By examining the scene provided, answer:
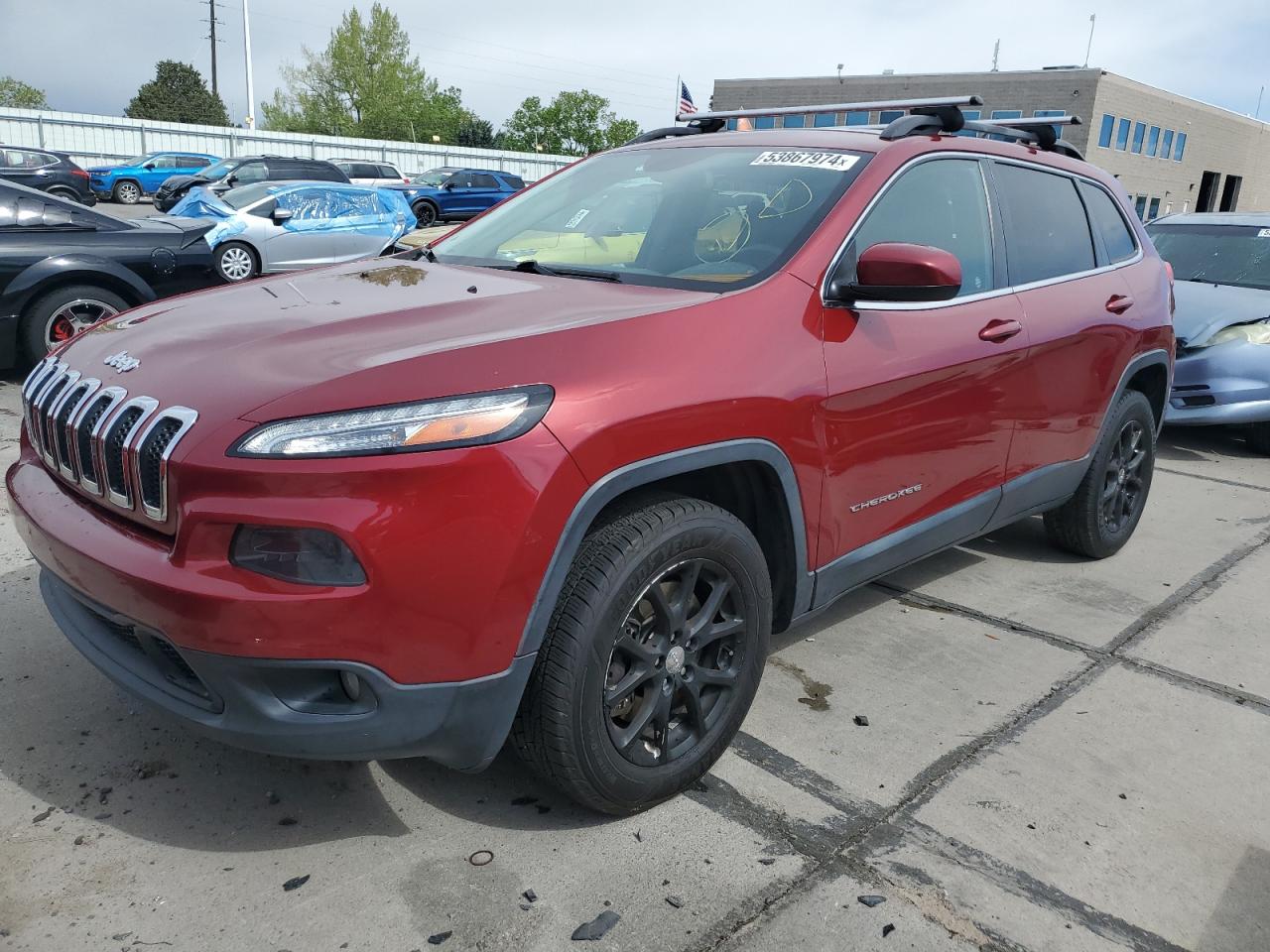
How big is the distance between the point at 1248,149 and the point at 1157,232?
225ft

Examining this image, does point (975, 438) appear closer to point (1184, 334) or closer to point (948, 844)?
point (948, 844)

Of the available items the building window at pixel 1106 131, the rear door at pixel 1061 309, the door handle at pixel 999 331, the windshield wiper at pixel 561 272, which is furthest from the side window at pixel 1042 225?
the building window at pixel 1106 131

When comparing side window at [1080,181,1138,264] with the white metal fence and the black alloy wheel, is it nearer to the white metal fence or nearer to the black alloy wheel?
the black alloy wheel

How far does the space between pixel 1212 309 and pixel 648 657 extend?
6.51 meters

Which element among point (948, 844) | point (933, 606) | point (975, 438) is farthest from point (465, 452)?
point (933, 606)

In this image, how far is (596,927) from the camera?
7.25 feet

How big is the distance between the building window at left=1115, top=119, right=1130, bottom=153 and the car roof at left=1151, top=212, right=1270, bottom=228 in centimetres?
4796

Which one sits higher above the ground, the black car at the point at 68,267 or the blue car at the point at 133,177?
the blue car at the point at 133,177

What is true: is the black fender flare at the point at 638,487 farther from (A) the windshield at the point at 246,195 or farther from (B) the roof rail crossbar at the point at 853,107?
(A) the windshield at the point at 246,195

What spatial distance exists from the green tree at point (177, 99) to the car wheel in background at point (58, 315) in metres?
78.6

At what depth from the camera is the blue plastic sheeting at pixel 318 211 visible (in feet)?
45.4

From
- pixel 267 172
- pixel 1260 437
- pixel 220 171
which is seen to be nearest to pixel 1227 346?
pixel 1260 437

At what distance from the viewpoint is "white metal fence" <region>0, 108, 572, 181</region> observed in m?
36.1

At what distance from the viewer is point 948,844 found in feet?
8.38
